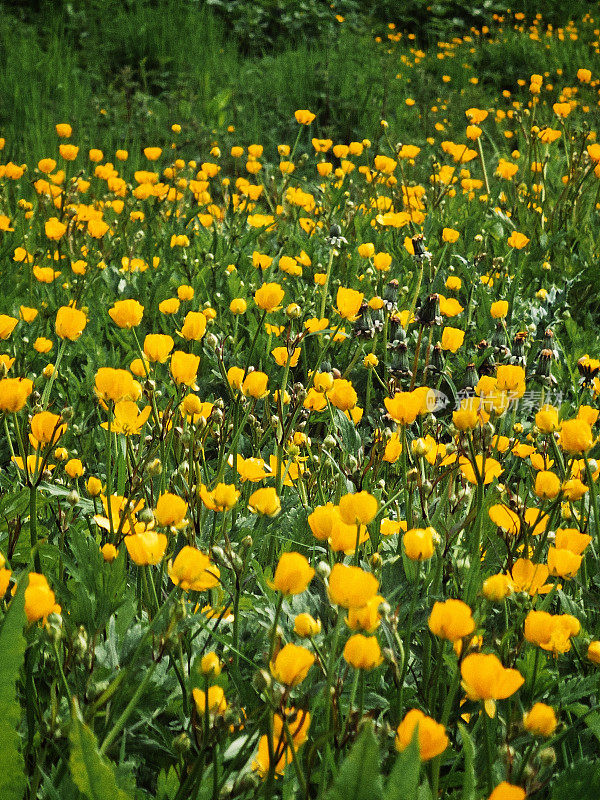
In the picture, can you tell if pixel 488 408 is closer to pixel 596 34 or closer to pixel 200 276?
pixel 200 276

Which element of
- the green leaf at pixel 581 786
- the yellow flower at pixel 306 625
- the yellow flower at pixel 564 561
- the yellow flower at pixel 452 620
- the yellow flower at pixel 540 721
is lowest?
the green leaf at pixel 581 786

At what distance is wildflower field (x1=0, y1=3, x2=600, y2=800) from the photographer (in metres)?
Answer: 0.85

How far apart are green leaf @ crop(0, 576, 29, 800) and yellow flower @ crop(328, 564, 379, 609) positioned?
1.02 feet

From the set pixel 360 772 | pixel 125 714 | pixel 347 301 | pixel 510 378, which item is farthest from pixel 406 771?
pixel 347 301

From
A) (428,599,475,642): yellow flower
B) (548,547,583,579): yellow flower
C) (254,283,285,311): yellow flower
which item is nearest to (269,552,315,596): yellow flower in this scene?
(428,599,475,642): yellow flower

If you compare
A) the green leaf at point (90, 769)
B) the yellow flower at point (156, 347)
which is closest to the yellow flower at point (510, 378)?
the yellow flower at point (156, 347)

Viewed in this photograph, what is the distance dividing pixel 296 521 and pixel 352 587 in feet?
2.12

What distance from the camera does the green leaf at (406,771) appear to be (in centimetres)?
70

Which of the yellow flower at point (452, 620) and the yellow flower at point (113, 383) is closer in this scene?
the yellow flower at point (452, 620)

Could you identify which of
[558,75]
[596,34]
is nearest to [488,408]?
[558,75]

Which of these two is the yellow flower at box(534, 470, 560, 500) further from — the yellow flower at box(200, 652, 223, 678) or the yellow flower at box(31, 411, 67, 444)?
the yellow flower at box(31, 411, 67, 444)

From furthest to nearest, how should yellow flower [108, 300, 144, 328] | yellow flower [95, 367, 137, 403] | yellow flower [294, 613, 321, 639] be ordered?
yellow flower [108, 300, 144, 328], yellow flower [95, 367, 137, 403], yellow flower [294, 613, 321, 639]

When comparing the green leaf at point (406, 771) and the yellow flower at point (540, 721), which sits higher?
the green leaf at point (406, 771)

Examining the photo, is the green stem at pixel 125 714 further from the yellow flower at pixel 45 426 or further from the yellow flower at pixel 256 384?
the yellow flower at pixel 256 384
